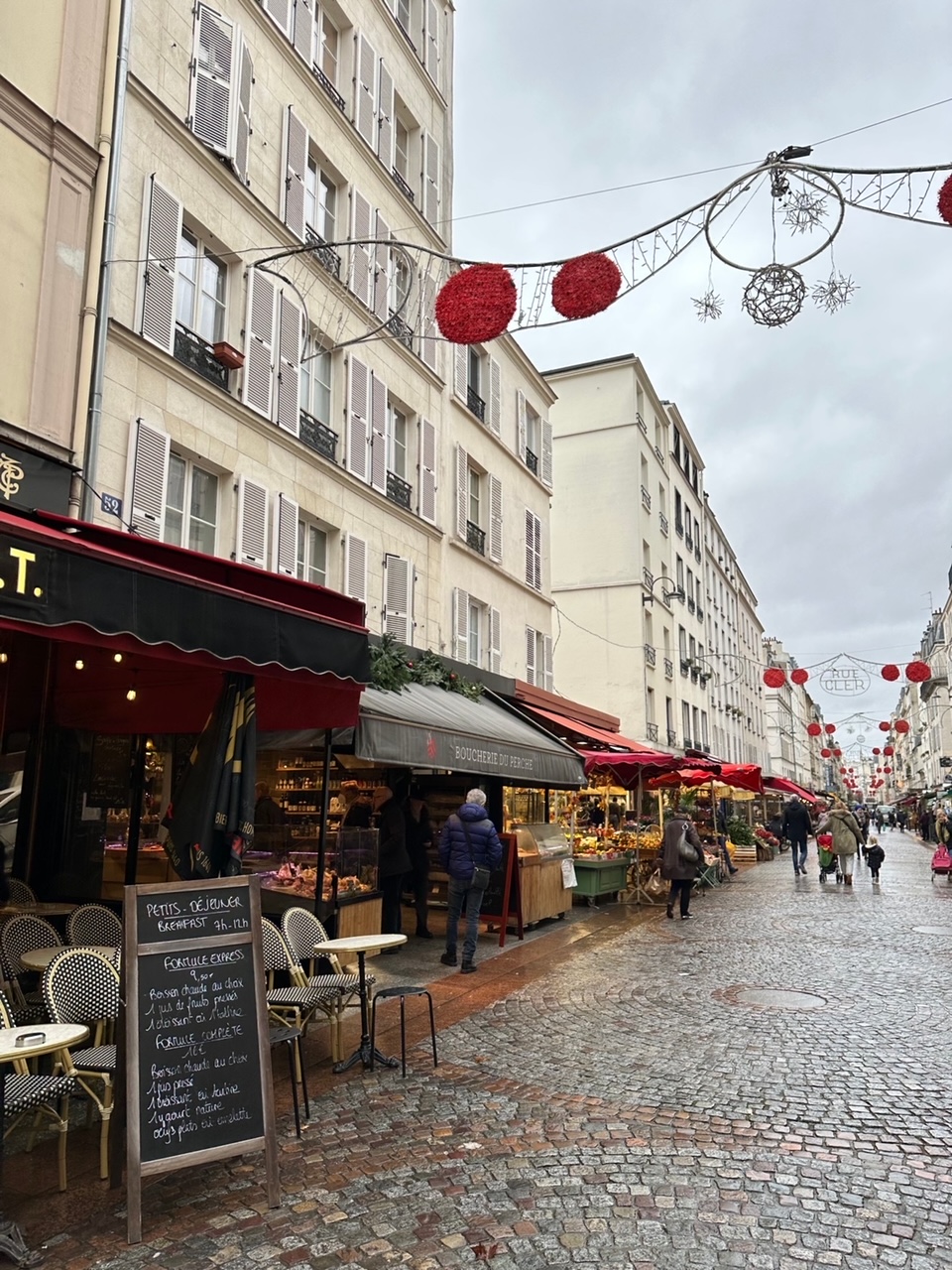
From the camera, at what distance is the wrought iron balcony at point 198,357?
30.1ft

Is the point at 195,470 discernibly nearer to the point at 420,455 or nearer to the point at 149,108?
the point at 149,108

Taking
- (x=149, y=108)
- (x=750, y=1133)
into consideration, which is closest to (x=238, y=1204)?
(x=750, y=1133)

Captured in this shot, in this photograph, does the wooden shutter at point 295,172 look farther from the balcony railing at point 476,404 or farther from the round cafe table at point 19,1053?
the round cafe table at point 19,1053

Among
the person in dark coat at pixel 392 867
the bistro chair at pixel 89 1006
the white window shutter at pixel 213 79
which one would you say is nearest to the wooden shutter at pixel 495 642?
the person in dark coat at pixel 392 867

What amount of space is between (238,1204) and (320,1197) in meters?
0.36

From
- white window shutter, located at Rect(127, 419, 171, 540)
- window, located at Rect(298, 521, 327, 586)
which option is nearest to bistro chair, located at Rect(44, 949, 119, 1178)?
white window shutter, located at Rect(127, 419, 171, 540)

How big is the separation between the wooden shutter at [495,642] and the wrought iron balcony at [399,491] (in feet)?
11.1

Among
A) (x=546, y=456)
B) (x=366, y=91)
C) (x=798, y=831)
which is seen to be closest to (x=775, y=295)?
(x=366, y=91)

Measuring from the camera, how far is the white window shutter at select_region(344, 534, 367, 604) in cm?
1168

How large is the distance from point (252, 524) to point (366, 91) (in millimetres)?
7739

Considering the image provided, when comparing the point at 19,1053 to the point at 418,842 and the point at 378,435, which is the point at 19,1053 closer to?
the point at 418,842

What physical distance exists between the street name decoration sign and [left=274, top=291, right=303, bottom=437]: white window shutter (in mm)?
7503

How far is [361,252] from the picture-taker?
12672 millimetres

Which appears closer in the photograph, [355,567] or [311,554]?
[311,554]
